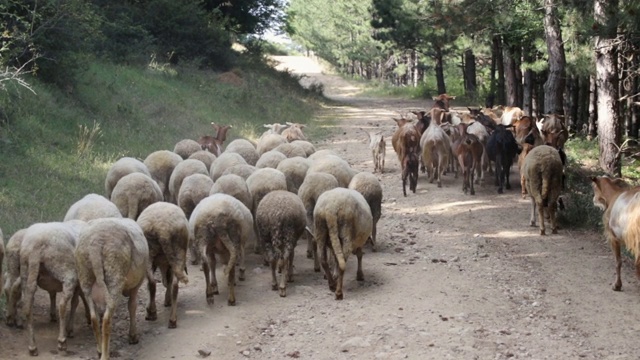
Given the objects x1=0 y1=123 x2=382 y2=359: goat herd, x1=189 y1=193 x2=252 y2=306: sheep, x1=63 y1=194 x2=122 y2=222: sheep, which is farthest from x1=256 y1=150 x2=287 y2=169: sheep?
x1=63 y1=194 x2=122 y2=222: sheep

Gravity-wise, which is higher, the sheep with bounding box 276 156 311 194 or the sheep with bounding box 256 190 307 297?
the sheep with bounding box 276 156 311 194

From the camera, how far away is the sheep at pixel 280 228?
10.3 meters

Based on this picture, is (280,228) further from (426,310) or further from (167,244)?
(426,310)

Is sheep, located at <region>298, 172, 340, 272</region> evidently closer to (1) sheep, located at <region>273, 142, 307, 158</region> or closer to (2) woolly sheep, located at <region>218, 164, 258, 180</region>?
(2) woolly sheep, located at <region>218, 164, 258, 180</region>

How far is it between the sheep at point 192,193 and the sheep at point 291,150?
144 inches

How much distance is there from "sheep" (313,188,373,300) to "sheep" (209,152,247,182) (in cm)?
365

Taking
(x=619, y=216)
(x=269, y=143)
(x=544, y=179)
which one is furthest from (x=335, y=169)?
(x=619, y=216)

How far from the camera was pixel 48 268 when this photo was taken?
8203 mm

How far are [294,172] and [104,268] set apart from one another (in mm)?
5613

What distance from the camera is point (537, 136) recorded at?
1706 centimetres

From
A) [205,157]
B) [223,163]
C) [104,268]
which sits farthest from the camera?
[205,157]

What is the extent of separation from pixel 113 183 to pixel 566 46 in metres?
12.3

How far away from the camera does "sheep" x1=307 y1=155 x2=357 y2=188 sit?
1294cm

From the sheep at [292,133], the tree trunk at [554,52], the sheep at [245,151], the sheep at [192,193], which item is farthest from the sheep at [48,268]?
the tree trunk at [554,52]
